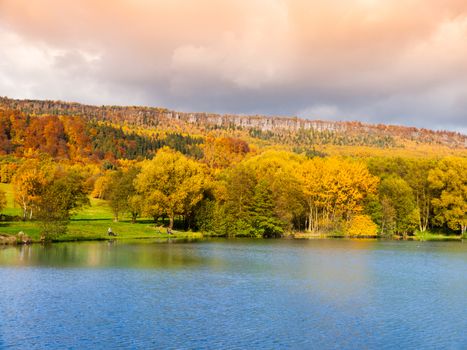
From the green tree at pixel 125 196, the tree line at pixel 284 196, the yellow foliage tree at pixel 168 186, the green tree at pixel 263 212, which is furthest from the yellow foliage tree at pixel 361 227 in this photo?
the green tree at pixel 125 196

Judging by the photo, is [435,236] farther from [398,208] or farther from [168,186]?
[168,186]

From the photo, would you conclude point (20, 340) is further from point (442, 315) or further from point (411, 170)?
point (411, 170)

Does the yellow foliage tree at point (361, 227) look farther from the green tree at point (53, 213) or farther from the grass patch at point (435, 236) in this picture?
the green tree at point (53, 213)

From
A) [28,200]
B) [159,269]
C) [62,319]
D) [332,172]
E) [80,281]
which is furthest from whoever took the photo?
[332,172]

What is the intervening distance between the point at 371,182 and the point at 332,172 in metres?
9.82

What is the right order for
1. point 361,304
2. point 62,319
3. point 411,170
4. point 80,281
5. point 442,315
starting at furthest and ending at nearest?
point 411,170, point 80,281, point 361,304, point 442,315, point 62,319

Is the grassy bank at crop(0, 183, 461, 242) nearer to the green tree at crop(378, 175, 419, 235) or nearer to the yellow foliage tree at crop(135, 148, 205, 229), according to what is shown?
the green tree at crop(378, 175, 419, 235)

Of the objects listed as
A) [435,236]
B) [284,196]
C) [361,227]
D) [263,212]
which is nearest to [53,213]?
[263,212]

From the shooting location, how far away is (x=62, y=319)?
29156mm

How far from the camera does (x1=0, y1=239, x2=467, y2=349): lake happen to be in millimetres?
26062

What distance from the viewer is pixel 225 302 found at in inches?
1371

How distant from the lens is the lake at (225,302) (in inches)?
1026

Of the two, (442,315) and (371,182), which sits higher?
(371,182)

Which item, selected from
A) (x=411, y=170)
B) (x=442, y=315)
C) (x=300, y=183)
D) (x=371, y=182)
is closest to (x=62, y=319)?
(x=442, y=315)
